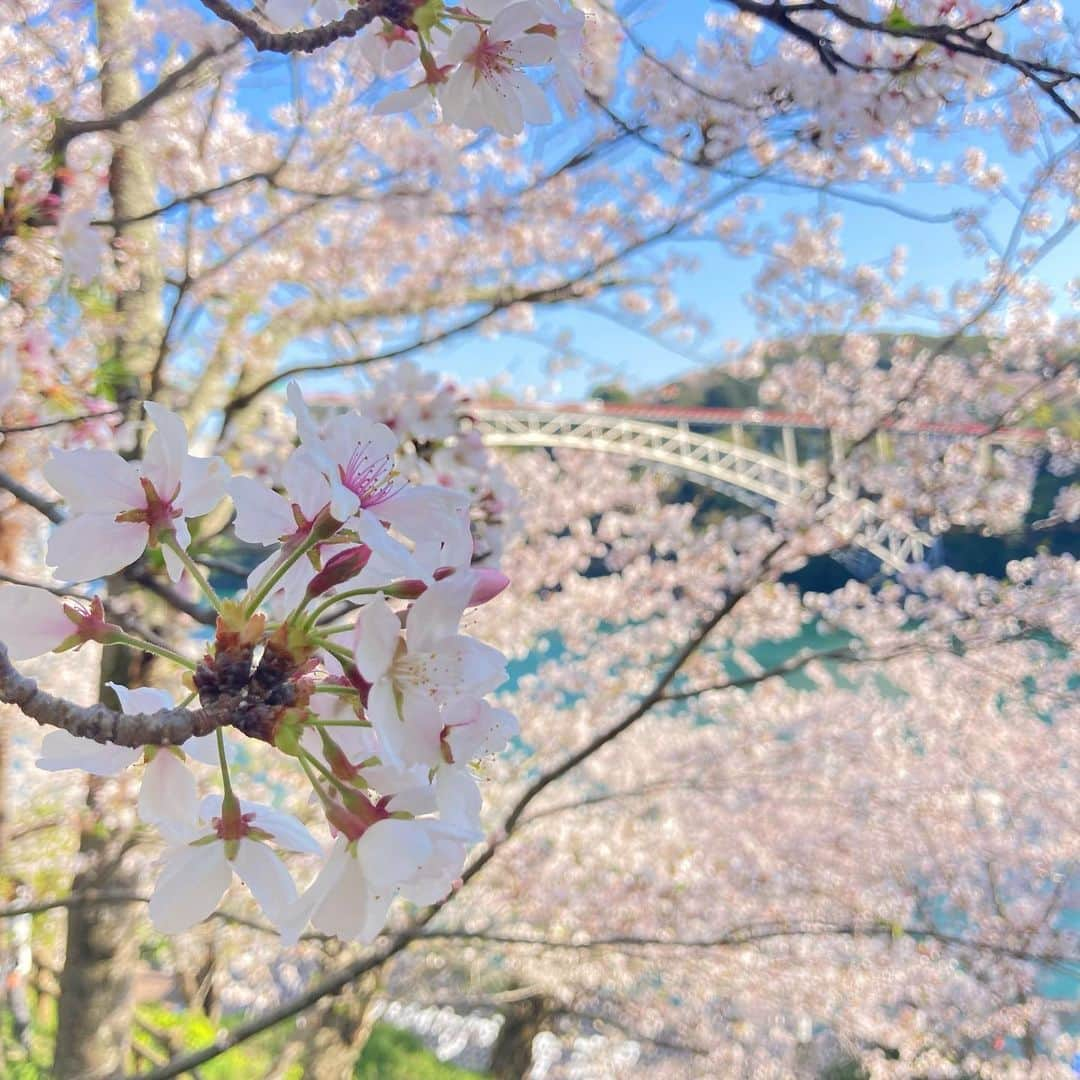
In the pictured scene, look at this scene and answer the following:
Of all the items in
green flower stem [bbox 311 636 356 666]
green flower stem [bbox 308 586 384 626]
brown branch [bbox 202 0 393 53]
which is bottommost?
green flower stem [bbox 311 636 356 666]

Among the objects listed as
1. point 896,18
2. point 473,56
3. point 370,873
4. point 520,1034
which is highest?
point 896,18

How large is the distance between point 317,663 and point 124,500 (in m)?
0.23

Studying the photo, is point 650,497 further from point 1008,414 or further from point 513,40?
point 513,40

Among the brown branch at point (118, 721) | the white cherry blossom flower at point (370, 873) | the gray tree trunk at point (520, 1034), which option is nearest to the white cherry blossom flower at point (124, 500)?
the brown branch at point (118, 721)

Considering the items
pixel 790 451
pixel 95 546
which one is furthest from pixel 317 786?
pixel 790 451

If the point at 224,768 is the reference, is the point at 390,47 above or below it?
above

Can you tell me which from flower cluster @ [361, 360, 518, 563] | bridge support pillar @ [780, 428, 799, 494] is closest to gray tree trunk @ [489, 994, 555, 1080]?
flower cluster @ [361, 360, 518, 563]

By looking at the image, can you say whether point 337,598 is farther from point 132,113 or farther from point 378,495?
point 132,113

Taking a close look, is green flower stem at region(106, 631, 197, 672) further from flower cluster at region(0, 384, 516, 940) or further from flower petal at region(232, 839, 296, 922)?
flower petal at region(232, 839, 296, 922)

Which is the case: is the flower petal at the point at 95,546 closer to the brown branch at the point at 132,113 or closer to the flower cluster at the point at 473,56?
the flower cluster at the point at 473,56

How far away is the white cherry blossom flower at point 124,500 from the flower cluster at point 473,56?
562 millimetres

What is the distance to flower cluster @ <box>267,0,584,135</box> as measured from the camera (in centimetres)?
90

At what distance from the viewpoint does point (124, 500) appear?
72cm

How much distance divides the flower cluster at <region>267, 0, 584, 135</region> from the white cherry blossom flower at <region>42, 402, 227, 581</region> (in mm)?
562
